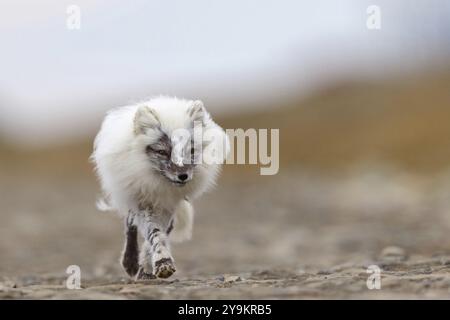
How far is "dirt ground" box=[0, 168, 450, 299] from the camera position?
836 cm

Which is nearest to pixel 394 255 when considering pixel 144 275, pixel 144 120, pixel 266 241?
A: pixel 144 275

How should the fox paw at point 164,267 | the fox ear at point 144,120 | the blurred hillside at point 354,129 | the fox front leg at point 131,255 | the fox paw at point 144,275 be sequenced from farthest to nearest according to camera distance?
the blurred hillside at point 354,129, the fox front leg at point 131,255, the fox paw at point 144,275, the fox ear at point 144,120, the fox paw at point 164,267

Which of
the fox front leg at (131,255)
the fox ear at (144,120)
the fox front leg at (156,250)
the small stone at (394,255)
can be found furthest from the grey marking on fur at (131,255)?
the small stone at (394,255)

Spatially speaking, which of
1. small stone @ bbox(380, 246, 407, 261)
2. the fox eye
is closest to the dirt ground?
small stone @ bbox(380, 246, 407, 261)

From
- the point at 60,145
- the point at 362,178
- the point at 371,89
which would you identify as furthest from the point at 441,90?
the point at 60,145

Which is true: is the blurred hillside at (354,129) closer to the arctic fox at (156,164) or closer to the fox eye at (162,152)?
the arctic fox at (156,164)

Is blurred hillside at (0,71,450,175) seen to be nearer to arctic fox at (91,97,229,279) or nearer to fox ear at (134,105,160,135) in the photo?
arctic fox at (91,97,229,279)

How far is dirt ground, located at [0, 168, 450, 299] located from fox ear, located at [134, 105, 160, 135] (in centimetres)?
168

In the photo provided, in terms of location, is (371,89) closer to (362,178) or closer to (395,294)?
(362,178)

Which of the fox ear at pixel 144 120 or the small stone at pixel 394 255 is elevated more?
the fox ear at pixel 144 120

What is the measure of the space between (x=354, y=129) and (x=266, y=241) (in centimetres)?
2698

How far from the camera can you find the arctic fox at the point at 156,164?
951 cm

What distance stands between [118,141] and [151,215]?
3.05 feet

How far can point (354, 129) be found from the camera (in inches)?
1774
